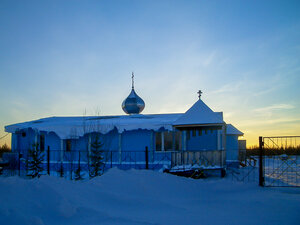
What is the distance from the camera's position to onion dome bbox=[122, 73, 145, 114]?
74.8 ft

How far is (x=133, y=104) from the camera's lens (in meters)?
22.8

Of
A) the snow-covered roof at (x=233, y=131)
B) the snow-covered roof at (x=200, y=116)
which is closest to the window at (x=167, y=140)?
the snow-covered roof at (x=200, y=116)

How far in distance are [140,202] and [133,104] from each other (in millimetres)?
15957

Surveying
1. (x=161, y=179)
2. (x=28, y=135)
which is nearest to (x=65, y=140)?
(x=28, y=135)

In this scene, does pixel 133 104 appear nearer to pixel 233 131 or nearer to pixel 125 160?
pixel 125 160

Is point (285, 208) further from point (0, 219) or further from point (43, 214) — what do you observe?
point (0, 219)

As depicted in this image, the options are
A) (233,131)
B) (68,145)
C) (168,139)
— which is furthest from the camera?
(233,131)

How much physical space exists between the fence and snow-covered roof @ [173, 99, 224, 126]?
1.53 meters

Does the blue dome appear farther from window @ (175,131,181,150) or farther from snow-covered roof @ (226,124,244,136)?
snow-covered roof @ (226,124,244,136)

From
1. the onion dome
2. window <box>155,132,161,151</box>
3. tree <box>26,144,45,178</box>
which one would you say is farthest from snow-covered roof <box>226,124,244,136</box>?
tree <box>26,144,45,178</box>

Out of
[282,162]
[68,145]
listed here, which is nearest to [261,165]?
[282,162]

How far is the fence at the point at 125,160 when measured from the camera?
13.2 meters

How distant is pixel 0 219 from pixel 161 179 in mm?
5534

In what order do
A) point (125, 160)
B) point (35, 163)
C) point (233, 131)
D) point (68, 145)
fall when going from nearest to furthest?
point (35, 163), point (125, 160), point (68, 145), point (233, 131)
